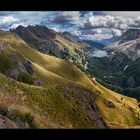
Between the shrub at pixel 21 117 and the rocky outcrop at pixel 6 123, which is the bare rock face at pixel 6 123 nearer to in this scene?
the rocky outcrop at pixel 6 123

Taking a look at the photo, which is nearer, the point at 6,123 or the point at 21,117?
the point at 6,123

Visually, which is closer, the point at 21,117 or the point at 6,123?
the point at 6,123

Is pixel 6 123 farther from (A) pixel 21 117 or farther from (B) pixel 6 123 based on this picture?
(A) pixel 21 117

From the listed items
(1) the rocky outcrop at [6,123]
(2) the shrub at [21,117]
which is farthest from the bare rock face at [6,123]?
(2) the shrub at [21,117]

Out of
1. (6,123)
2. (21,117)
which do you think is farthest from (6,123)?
(21,117)

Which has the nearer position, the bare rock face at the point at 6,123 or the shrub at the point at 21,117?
the bare rock face at the point at 6,123

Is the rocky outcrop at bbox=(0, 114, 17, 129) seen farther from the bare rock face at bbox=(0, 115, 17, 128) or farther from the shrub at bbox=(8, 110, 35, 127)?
the shrub at bbox=(8, 110, 35, 127)

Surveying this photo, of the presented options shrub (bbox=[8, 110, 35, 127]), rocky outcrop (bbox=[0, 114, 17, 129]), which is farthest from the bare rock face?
shrub (bbox=[8, 110, 35, 127])

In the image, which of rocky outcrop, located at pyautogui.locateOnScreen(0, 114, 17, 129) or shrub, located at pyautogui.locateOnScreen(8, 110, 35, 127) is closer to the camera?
rocky outcrop, located at pyautogui.locateOnScreen(0, 114, 17, 129)

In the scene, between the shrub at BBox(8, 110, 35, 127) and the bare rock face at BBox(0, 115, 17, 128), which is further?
the shrub at BBox(8, 110, 35, 127)

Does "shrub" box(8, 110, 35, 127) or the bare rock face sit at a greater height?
the bare rock face
